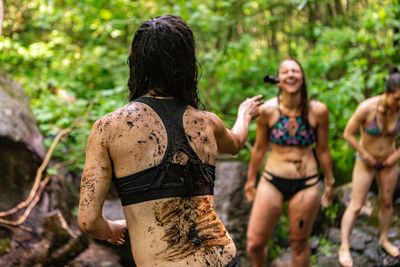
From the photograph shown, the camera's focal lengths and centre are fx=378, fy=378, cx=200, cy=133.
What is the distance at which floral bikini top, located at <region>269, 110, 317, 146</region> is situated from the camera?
3.95 meters

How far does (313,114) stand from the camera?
13.0 ft

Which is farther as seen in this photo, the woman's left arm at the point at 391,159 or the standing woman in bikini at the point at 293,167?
the woman's left arm at the point at 391,159

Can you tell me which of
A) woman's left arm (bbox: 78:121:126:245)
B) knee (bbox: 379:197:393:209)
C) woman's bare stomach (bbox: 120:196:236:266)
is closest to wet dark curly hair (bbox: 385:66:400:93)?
knee (bbox: 379:197:393:209)

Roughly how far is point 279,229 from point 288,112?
9.54 ft

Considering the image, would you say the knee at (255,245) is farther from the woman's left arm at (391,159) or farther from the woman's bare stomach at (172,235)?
the woman's bare stomach at (172,235)

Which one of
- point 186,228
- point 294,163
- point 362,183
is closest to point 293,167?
point 294,163

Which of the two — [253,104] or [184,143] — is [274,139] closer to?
[253,104]

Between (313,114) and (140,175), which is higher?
(140,175)

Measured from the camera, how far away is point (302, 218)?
12.8ft

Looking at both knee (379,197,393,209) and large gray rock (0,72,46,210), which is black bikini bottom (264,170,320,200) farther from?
large gray rock (0,72,46,210)

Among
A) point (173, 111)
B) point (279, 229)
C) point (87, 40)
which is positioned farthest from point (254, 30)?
point (173, 111)

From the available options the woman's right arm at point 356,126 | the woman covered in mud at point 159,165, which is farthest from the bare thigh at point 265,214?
the woman covered in mud at point 159,165

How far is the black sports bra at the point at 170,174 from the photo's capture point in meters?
1.60

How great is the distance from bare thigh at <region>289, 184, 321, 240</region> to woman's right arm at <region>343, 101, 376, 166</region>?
0.91 meters
